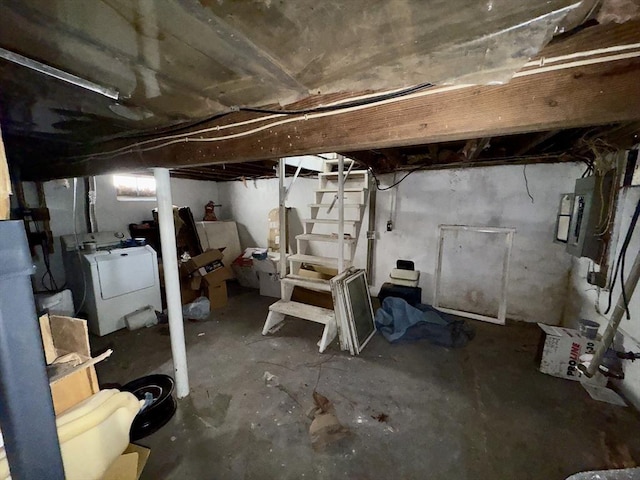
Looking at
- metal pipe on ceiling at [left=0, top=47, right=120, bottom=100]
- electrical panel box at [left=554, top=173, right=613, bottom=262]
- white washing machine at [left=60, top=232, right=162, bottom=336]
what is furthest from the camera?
white washing machine at [left=60, top=232, right=162, bottom=336]

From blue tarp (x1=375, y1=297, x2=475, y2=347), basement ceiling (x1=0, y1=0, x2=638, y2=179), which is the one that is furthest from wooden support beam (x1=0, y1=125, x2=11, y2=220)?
blue tarp (x1=375, y1=297, x2=475, y2=347)

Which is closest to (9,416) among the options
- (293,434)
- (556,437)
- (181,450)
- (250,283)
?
(181,450)

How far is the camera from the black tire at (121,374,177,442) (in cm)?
164

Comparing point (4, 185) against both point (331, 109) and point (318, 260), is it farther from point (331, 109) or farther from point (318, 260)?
point (318, 260)

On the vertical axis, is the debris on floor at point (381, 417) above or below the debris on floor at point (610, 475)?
below

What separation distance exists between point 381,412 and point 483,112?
6.32ft

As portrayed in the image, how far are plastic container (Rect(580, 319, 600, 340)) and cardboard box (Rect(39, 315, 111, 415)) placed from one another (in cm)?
335

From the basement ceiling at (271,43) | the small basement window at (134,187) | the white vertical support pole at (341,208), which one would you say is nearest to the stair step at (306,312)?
the white vertical support pole at (341,208)

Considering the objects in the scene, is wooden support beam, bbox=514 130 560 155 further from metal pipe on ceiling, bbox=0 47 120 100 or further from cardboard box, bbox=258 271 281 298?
cardboard box, bbox=258 271 281 298

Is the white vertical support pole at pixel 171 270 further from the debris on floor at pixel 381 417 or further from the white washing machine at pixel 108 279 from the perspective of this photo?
the white washing machine at pixel 108 279

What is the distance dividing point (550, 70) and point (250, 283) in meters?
4.31

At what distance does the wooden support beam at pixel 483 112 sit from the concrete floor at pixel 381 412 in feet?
5.62

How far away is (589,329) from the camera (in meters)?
2.15

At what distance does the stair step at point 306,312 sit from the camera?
2615 mm
